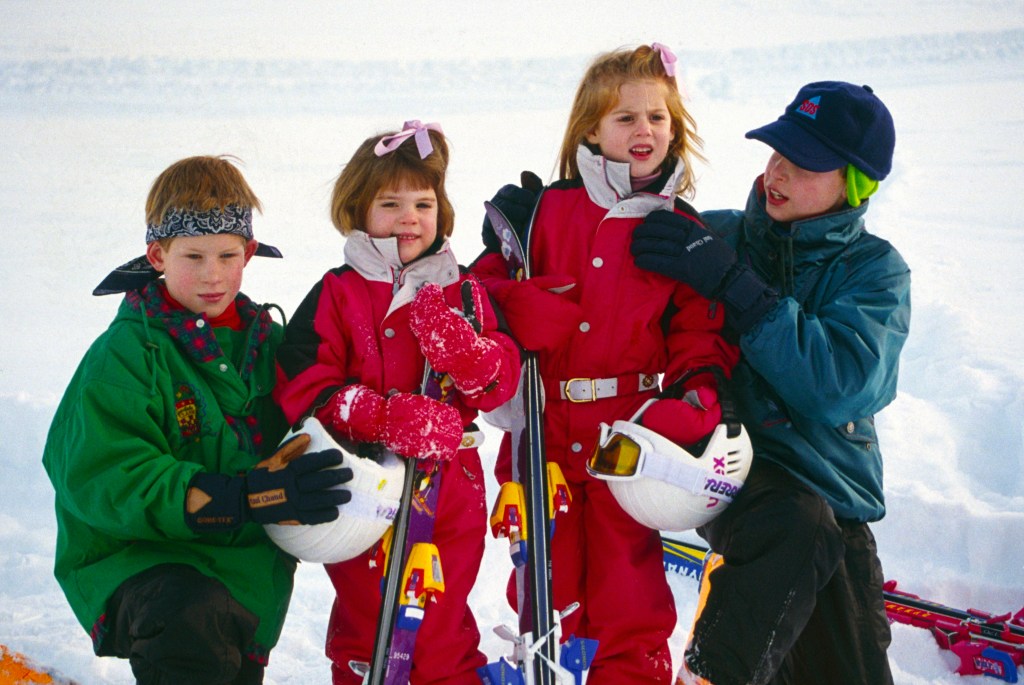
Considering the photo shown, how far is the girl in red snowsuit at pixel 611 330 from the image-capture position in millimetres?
2758

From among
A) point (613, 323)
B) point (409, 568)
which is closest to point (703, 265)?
point (613, 323)

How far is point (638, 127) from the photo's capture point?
2.84 meters

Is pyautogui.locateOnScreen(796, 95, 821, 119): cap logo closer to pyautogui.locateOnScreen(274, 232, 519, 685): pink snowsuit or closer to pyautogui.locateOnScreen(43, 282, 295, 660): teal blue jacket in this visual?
pyautogui.locateOnScreen(274, 232, 519, 685): pink snowsuit

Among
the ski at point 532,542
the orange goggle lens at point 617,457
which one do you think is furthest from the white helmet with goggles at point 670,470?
the ski at point 532,542

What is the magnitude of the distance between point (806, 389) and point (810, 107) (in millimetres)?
814

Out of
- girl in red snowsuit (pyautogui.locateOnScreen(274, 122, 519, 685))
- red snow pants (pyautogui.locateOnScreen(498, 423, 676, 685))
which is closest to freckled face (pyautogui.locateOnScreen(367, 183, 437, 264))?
girl in red snowsuit (pyautogui.locateOnScreen(274, 122, 519, 685))

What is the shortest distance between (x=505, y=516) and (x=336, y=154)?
5442mm

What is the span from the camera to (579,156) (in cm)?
292

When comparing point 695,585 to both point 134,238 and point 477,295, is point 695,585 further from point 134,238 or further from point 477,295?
point 134,238

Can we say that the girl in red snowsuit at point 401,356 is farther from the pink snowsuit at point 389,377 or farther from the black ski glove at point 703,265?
the black ski glove at point 703,265

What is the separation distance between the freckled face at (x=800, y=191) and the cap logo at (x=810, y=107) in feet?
0.45

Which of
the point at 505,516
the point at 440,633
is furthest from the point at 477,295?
the point at 440,633

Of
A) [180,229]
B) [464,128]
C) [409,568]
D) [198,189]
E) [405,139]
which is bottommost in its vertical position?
[409,568]

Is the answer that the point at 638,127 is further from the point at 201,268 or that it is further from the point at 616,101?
the point at 201,268
